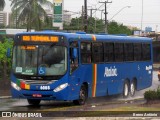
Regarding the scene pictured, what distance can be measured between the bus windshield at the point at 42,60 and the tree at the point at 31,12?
1363 inches

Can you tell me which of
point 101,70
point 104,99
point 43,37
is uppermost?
point 43,37

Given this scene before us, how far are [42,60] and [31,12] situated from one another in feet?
119

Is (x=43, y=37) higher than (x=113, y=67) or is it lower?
higher

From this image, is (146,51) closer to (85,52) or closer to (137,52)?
(137,52)

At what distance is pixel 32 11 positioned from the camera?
5297 cm

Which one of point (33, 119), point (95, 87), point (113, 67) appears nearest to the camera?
point (33, 119)

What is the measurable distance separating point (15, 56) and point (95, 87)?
373 cm

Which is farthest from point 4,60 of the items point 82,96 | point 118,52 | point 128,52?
point 82,96

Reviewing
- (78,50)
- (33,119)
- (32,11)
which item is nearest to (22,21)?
(32,11)

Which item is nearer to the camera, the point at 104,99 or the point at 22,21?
the point at 104,99

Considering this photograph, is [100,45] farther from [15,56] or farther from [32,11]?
[32,11]

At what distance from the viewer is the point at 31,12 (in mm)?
53031

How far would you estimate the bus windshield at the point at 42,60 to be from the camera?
17.3 meters

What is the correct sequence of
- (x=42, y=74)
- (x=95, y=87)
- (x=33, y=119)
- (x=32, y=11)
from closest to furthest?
(x=33, y=119) → (x=42, y=74) → (x=95, y=87) → (x=32, y=11)
